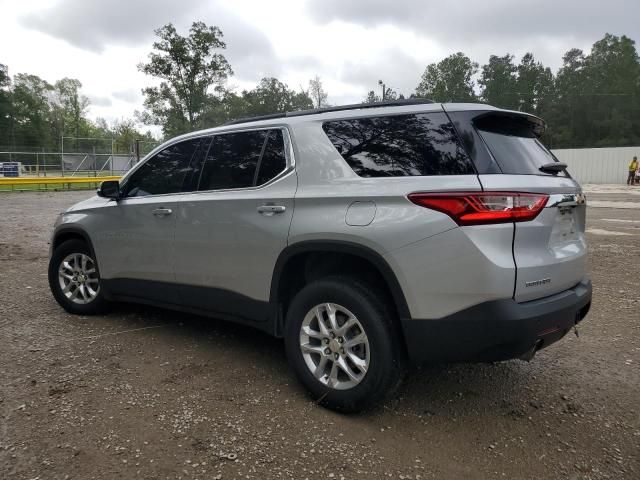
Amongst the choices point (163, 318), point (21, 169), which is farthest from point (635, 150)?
point (21, 169)

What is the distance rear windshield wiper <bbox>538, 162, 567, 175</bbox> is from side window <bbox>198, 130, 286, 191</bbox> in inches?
63.8

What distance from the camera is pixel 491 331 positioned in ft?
7.80

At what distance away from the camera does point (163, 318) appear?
468 centimetres

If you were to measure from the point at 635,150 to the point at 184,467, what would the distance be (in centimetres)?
3764

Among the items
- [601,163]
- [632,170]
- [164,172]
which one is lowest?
[164,172]

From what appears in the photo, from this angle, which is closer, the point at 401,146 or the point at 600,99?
the point at 401,146

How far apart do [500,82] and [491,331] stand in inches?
3361

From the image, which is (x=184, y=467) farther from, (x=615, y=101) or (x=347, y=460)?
(x=615, y=101)

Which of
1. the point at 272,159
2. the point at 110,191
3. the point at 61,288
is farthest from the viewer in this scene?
the point at 61,288

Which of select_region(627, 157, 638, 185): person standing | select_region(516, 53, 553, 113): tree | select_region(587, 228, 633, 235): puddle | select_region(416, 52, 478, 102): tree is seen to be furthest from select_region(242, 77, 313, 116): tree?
select_region(587, 228, 633, 235): puddle

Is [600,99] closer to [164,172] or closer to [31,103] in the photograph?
[164,172]

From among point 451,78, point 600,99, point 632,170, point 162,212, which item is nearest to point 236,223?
point 162,212

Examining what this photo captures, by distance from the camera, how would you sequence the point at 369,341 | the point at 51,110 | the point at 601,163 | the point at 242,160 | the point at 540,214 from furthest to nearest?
1. the point at 51,110
2. the point at 601,163
3. the point at 242,160
4. the point at 369,341
5. the point at 540,214

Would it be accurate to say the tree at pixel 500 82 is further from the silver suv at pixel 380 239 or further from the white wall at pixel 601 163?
the silver suv at pixel 380 239
